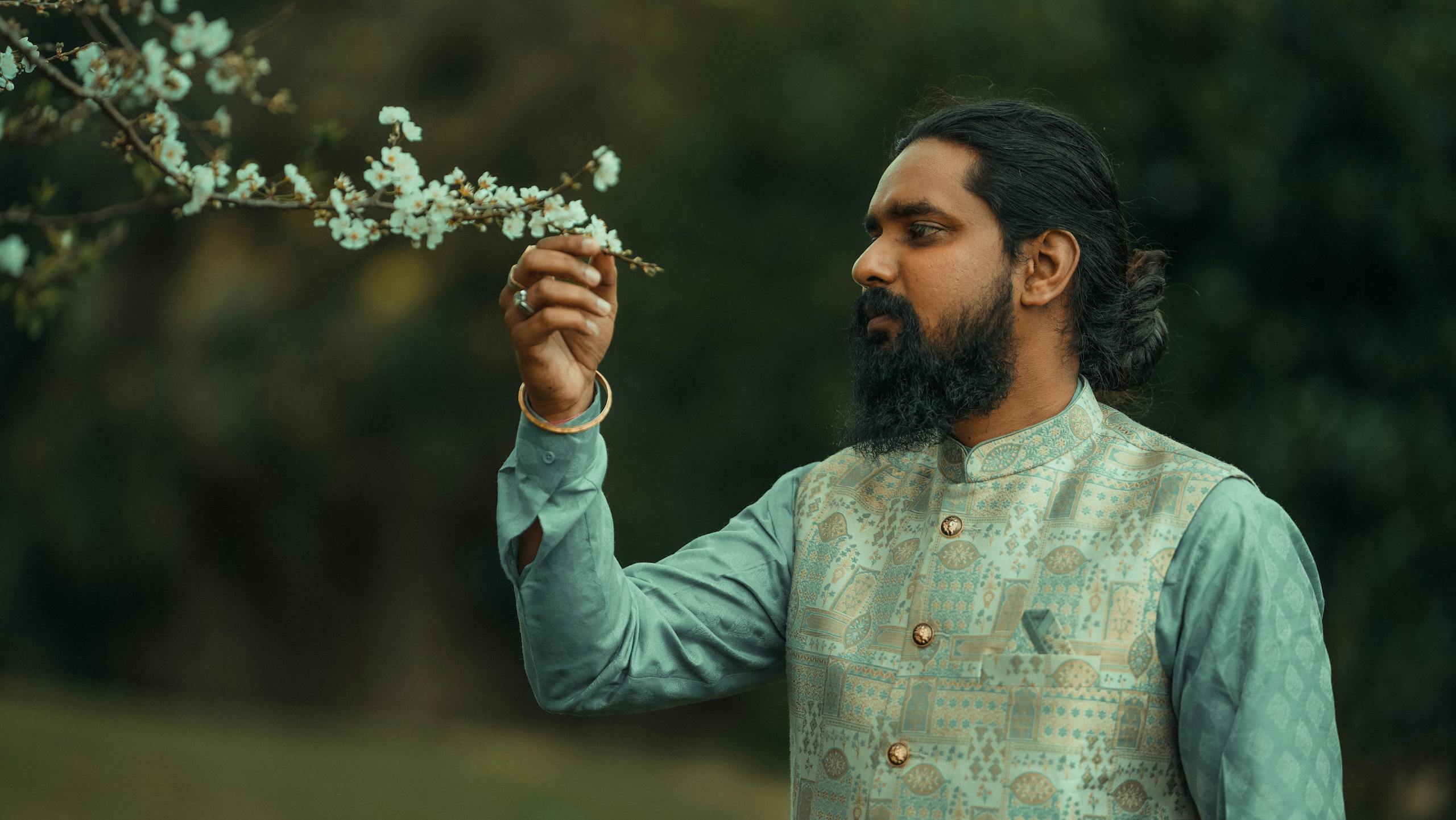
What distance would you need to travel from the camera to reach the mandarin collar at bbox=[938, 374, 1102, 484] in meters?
2.43

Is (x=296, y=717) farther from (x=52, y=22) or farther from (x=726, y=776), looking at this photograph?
(x=52, y=22)

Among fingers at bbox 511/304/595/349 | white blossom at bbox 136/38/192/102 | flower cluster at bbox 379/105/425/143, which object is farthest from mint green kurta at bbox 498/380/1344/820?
white blossom at bbox 136/38/192/102

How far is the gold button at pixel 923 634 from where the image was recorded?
228cm

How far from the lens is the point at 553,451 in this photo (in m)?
2.20

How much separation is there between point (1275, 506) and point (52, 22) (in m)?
10.4

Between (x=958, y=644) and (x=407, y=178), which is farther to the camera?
(x=958, y=644)

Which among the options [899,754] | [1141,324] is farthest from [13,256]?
[1141,324]

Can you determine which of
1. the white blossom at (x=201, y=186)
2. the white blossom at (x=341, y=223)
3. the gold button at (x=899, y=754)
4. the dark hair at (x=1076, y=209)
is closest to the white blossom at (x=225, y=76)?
the white blossom at (x=201, y=186)

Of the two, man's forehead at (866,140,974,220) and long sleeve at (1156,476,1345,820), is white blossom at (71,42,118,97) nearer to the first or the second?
man's forehead at (866,140,974,220)

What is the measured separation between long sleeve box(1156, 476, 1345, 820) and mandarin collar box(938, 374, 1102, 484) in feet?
0.98

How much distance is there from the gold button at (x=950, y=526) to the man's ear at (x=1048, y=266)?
1.33ft

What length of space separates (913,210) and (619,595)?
2.60 ft

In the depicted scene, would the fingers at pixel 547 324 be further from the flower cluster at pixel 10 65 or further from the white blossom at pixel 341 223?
the flower cluster at pixel 10 65

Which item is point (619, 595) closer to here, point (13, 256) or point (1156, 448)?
point (1156, 448)
